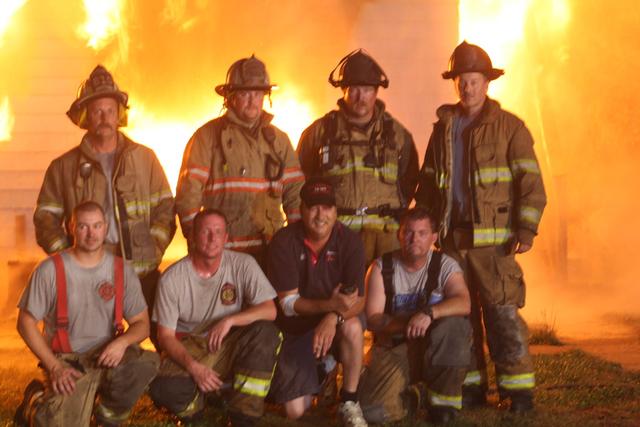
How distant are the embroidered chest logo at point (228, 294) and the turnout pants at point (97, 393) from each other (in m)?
0.56

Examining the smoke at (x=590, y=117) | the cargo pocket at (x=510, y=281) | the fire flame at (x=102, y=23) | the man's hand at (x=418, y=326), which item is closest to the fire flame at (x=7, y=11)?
the fire flame at (x=102, y=23)

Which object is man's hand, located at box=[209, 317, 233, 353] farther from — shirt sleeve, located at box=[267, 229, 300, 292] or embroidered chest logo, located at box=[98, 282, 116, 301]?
embroidered chest logo, located at box=[98, 282, 116, 301]

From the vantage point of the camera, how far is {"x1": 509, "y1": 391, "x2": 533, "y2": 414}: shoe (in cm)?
589

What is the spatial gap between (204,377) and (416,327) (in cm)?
135

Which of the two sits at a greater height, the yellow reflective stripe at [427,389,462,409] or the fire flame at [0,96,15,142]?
the fire flame at [0,96,15,142]

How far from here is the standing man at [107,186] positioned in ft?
19.1

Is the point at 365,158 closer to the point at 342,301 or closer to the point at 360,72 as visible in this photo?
the point at 360,72

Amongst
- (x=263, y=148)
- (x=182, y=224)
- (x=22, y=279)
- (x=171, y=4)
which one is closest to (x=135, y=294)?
(x=182, y=224)

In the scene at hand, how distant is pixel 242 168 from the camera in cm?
612

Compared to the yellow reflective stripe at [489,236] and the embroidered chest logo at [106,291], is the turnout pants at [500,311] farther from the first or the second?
the embroidered chest logo at [106,291]

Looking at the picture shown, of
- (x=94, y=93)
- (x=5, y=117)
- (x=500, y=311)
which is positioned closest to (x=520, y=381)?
(x=500, y=311)

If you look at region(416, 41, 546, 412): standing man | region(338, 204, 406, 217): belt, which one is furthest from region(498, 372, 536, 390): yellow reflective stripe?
region(338, 204, 406, 217): belt

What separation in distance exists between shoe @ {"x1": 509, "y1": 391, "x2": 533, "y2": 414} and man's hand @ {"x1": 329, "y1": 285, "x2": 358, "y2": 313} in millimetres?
1274

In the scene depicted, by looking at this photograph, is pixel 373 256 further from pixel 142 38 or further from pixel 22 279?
pixel 142 38
